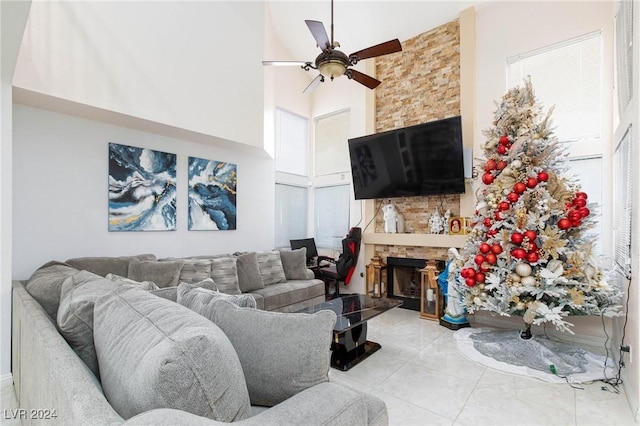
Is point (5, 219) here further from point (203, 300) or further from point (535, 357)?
point (535, 357)

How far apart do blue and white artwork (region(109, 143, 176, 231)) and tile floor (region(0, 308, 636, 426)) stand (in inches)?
70.8

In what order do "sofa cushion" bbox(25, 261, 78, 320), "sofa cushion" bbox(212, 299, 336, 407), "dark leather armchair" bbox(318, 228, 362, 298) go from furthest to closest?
1. "dark leather armchair" bbox(318, 228, 362, 298)
2. "sofa cushion" bbox(25, 261, 78, 320)
3. "sofa cushion" bbox(212, 299, 336, 407)

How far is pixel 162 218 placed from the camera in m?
3.85

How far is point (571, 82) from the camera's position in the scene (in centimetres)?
352

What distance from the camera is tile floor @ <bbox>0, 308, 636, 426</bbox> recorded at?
2004 millimetres

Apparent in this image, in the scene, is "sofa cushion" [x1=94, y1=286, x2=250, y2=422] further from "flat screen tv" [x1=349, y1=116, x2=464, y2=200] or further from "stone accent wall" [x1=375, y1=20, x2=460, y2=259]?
"stone accent wall" [x1=375, y1=20, x2=460, y2=259]

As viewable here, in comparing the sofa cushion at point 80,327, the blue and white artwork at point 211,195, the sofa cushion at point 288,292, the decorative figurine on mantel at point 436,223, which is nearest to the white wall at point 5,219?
the sofa cushion at point 80,327

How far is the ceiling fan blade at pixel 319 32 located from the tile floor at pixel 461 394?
9.09ft

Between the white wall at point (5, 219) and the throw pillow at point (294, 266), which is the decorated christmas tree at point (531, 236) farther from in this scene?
the white wall at point (5, 219)

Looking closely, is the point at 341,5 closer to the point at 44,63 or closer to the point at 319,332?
the point at 44,63

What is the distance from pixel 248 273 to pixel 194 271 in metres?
0.68

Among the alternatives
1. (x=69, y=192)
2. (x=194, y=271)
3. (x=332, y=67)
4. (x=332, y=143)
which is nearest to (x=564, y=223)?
(x=332, y=67)

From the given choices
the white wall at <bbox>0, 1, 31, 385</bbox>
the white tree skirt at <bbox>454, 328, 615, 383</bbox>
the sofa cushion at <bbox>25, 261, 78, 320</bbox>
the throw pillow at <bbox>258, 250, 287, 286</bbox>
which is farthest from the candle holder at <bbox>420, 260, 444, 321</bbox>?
the white wall at <bbox>0, 1, 31, 385</bbox>

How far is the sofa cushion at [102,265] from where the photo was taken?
2.92 metres
